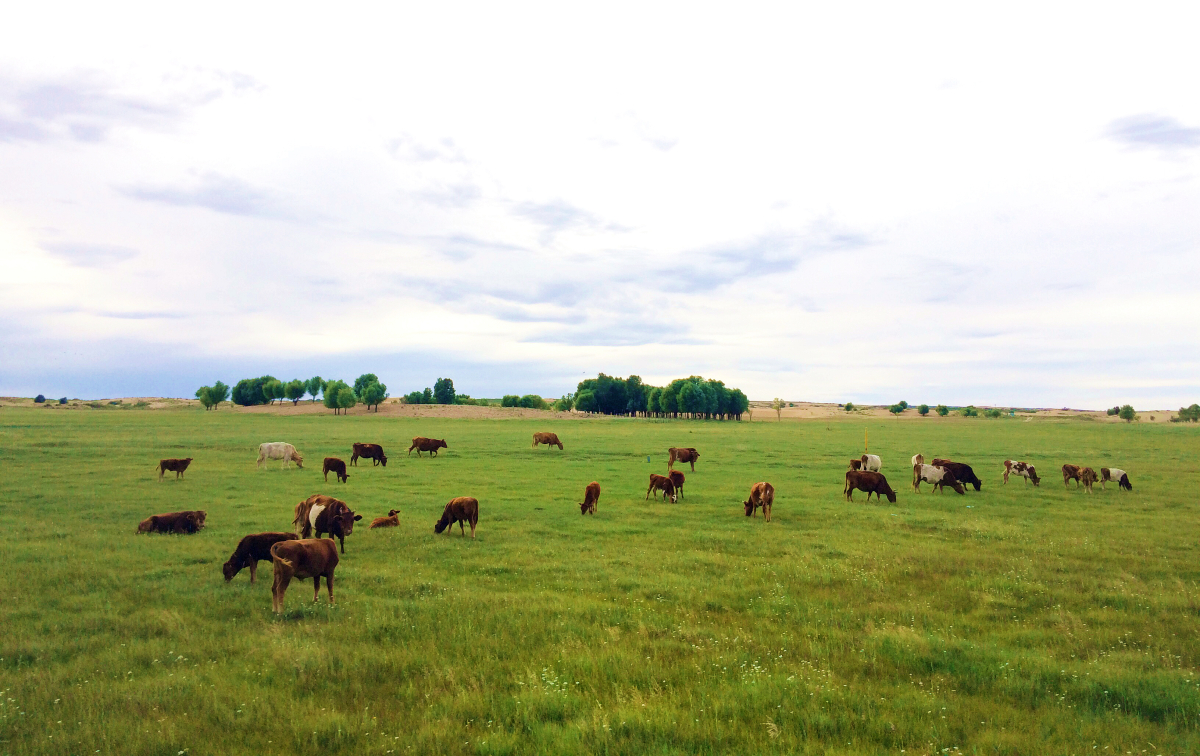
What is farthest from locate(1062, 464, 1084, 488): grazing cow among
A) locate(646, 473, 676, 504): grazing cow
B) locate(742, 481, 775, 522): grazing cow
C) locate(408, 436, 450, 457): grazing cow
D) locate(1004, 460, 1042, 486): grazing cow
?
locate(408, 436, 450, 457): grazing cow

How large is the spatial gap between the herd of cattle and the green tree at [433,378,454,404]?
15825 cm

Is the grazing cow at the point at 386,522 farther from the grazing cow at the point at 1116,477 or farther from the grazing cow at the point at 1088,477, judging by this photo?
the grazing cow at the point at 1116,477

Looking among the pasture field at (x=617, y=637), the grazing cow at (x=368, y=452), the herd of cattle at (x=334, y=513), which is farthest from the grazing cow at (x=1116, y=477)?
the grazing cow at (x=368, y=452)

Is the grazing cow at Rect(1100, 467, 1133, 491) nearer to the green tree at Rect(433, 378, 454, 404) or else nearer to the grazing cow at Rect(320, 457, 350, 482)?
the grazing cow at Rect(320, 457, 350, 482)

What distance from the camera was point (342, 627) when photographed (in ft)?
31.5

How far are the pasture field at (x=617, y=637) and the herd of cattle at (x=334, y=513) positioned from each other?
0.60 metres

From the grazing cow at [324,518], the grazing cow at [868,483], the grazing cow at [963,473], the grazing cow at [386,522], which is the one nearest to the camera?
the grazing cow at [324,518]

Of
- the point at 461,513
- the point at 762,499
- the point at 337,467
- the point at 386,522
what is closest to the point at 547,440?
the point at 337,467

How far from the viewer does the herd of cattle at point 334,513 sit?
35.0 ft

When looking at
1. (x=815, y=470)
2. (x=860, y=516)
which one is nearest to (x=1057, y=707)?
(x=860, y=516)

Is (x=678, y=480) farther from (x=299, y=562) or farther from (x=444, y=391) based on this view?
(x=444, y=391)

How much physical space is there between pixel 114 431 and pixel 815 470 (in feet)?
205

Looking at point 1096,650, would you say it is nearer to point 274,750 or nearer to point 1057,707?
point 1057,707

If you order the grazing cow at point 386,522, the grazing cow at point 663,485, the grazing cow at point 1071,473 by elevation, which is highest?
the grazing cow at point 1071,473
